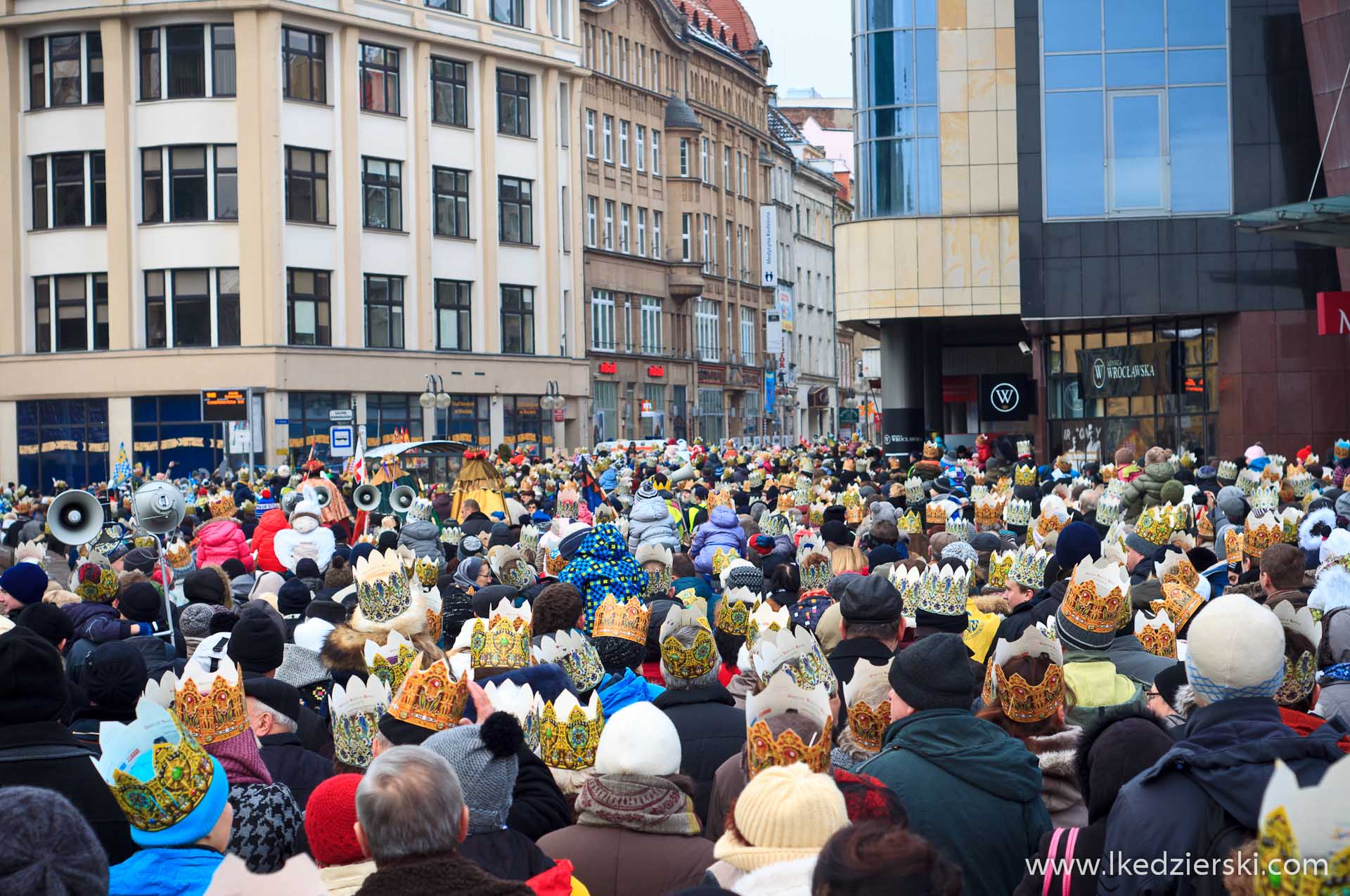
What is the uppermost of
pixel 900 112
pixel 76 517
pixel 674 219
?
pixel 674 219

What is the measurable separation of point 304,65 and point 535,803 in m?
52.8

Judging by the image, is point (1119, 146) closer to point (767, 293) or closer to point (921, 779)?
point (921, 779)

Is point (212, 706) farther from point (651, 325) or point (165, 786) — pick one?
point (651, 325)

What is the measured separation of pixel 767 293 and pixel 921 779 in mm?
92515

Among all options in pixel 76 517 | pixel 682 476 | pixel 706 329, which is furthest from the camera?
pixel 706 329

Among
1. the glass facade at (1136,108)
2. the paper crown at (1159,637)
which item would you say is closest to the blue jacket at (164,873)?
the paper crown at (1159,637)

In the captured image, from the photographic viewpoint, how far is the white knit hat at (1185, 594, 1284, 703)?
462 cm

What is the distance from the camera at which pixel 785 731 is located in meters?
4.97

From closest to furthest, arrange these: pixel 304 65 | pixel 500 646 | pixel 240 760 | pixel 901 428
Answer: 1. pixel 240 760
2. pixel 500 646
3. pixel 901 428
4. pixel 304 65

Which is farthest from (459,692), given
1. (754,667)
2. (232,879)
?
(232,879)

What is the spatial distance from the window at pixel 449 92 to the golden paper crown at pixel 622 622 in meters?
53.2

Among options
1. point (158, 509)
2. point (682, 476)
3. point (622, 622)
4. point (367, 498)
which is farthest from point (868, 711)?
point (682, 476)

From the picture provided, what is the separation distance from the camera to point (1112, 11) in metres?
35.5

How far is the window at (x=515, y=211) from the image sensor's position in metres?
62.1
